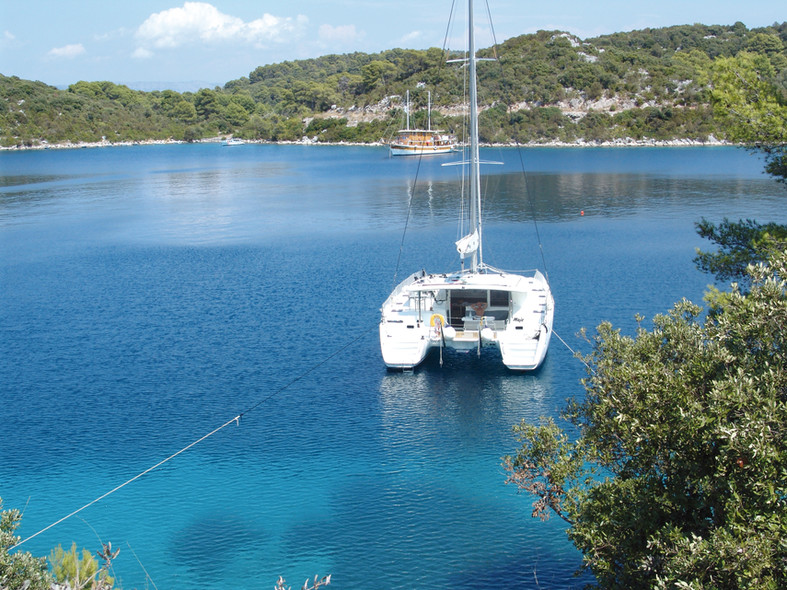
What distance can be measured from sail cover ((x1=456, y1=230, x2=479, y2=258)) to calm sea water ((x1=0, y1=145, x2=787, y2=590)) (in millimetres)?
4806

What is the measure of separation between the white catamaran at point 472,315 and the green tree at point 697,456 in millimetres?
15588

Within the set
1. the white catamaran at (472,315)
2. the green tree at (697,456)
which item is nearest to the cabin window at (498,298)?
the white catamaran at (472,315)

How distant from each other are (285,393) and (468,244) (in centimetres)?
1072

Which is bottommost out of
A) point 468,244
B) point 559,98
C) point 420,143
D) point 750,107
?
point 468,244

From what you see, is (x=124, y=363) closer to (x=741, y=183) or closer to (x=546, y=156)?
(x=741, y=183)

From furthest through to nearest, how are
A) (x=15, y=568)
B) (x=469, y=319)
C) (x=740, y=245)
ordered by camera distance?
1. (x=469, y=319)
2. (x=740, y=245)
3. (x=15, y=568)

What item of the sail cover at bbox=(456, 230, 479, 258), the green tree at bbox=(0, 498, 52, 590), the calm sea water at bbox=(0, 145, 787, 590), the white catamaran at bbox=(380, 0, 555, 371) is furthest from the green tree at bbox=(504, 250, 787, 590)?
the sail cover at bbox=(456, 230, 479, 258)

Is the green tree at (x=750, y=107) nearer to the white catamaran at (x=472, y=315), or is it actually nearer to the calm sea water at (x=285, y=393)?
the calm sea water at (x=285, y=393)

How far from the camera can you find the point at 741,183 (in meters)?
85.9

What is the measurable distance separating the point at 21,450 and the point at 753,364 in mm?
22202

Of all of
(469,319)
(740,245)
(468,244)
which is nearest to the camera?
(740,245)

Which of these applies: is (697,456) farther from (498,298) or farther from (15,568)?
(498,298)

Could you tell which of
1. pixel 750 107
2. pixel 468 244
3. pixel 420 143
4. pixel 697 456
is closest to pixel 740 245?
pixel 750 107

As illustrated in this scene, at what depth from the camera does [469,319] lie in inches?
1185
